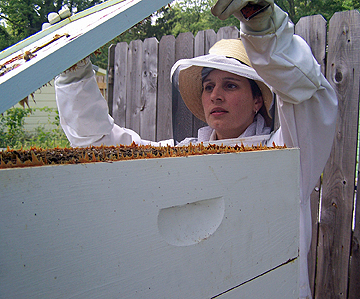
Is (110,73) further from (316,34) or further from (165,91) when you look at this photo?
(316,34)

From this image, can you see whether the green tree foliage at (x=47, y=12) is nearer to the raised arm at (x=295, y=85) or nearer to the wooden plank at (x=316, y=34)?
the wooden plank at (x=316, y=34)

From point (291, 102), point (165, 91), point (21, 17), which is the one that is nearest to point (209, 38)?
point (165, 91)

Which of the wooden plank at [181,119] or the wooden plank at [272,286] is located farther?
the wooden plank at [181,119]

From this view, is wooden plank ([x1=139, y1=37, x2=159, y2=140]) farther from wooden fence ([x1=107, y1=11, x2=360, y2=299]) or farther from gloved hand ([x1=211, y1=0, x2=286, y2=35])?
gloved hand ([x1=211, y1=0, x2=286, y2=35])

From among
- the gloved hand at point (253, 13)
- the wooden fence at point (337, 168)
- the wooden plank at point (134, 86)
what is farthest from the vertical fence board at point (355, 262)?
the wooden plank at point (134, 86)

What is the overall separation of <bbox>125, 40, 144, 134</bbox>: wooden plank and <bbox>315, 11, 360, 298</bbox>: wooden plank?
1513 mm

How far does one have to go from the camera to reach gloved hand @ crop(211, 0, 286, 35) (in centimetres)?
78

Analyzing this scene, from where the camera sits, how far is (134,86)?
247 centimetres

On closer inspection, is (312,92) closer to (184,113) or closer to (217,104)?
(217,104)

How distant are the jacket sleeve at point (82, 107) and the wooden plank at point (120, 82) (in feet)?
3.51

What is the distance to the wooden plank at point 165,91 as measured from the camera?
221cm

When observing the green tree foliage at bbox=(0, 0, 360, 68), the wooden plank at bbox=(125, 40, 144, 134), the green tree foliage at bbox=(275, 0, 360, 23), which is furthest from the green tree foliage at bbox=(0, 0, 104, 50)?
the wooden plank at bbox=(125, 40, 144, 134)

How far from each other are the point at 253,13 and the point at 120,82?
1.95 metres

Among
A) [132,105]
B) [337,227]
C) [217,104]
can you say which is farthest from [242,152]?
[132,105]
